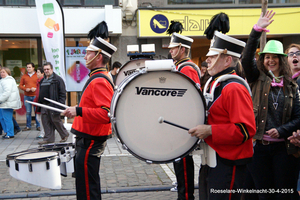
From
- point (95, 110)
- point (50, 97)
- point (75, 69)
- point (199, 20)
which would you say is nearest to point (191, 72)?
point (95, 110)

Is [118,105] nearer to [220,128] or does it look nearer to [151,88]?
[151,88]

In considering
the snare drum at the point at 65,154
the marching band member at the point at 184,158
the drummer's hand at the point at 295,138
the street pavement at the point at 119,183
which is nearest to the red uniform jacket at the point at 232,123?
the drummer's hand at the point at 295,138

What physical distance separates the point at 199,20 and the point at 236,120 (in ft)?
31.6

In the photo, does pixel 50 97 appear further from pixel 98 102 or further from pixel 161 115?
pixel 161 115

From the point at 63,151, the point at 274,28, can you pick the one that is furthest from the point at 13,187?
Result: the point at 274,28

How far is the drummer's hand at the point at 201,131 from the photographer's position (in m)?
2.55

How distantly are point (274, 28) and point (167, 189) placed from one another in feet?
29.5

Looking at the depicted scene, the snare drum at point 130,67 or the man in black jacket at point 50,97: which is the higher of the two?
the snare drum at point 130,67

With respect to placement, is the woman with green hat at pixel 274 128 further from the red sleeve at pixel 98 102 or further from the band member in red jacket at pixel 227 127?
the red sleeve at pixel 98 102

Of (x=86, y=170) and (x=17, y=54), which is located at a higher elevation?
(x=17, y=54)

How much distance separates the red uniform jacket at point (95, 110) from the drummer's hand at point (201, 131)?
1.05m

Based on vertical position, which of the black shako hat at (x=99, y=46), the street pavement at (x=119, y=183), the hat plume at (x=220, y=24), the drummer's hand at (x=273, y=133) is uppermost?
the hat plume at (x=220, y=24)

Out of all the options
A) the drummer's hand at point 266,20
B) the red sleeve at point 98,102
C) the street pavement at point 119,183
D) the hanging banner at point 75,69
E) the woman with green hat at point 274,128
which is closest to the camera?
the drummer's hand at point 266,20

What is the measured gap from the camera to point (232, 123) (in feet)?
8.21
